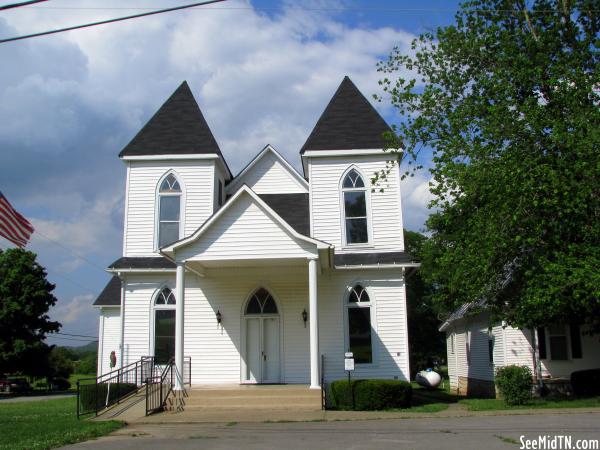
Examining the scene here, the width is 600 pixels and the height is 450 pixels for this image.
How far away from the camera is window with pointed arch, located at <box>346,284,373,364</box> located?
1931 centimetres

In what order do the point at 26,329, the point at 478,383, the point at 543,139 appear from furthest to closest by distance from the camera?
the point at 26,329 < the point at 478,383 < the point at 543,139

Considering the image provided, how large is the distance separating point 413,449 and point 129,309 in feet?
43.4

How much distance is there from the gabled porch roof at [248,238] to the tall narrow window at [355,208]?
13.7 feet

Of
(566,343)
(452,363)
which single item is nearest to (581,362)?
(566,343)

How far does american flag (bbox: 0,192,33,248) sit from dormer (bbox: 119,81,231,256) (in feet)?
20.2

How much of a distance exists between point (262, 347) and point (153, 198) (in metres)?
6.67

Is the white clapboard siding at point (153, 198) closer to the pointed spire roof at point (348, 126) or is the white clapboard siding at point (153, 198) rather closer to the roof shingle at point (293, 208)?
the roof shingle at point (293, 208)

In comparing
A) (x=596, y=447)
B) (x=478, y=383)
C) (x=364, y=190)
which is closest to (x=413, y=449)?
Result: (x=596, y=447)

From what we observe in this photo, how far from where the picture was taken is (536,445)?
9.38 m

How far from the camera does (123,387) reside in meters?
17.7

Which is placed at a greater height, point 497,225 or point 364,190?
point 364,190

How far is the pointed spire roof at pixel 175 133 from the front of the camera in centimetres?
2134

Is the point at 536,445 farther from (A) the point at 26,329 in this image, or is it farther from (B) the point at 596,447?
(A) the point at 26,329

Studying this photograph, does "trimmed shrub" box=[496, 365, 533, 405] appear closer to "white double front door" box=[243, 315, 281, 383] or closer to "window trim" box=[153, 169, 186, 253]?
"white double front door" box=[243, 315, 281, 383]
